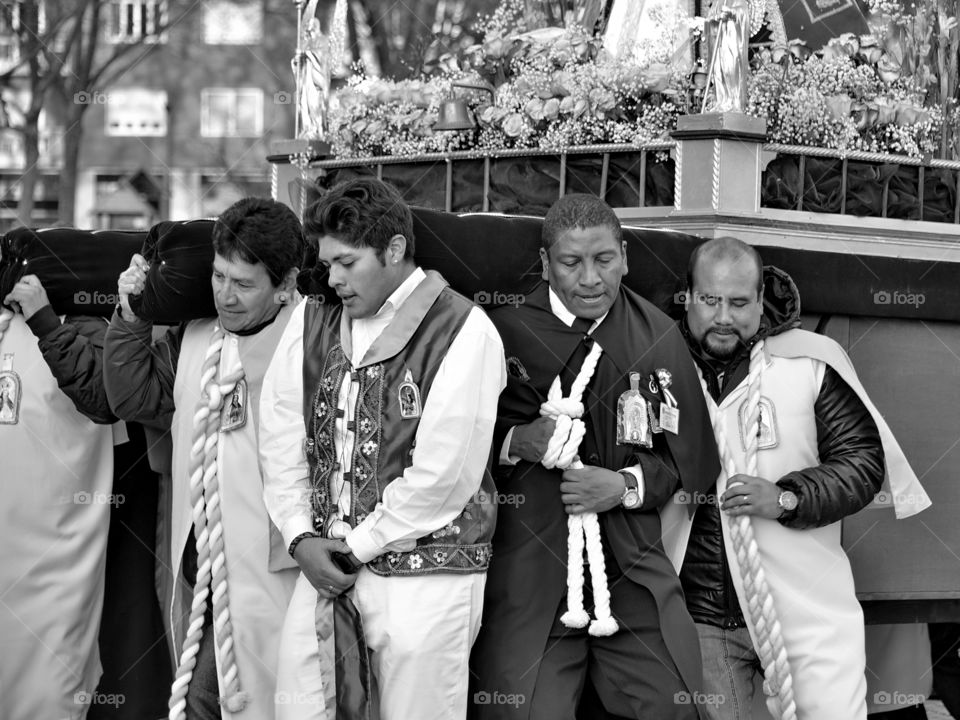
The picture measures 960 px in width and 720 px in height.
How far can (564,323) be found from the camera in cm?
448

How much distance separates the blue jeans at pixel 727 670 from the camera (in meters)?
4.66

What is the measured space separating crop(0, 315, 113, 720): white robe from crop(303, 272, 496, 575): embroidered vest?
3.64ft

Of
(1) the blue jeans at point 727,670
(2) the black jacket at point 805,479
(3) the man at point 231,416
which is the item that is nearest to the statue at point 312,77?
(3) the man at point 231,416

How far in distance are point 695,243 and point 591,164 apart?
1720mm

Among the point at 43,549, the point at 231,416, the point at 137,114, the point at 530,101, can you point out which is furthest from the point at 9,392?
the point at 137,114

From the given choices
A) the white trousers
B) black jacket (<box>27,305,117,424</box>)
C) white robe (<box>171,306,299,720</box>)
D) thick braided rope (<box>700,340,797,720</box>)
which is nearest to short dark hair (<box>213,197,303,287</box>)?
white robe (<box>171,306,299,720</box>)

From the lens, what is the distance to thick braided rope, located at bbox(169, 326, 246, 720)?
4.36 metres

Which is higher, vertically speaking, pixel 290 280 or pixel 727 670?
pixel 290 280

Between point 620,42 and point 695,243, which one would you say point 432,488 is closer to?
point 695,243

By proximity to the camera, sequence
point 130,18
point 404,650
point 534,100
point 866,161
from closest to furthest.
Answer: point 404,650 → point 866,161 → point 534,100 → point 130,18

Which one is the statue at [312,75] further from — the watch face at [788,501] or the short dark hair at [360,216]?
the watch face at [788,501]

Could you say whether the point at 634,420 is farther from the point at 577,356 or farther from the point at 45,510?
the point at 45,510

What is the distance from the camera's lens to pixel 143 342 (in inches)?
183

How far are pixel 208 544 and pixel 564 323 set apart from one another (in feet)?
4.29
